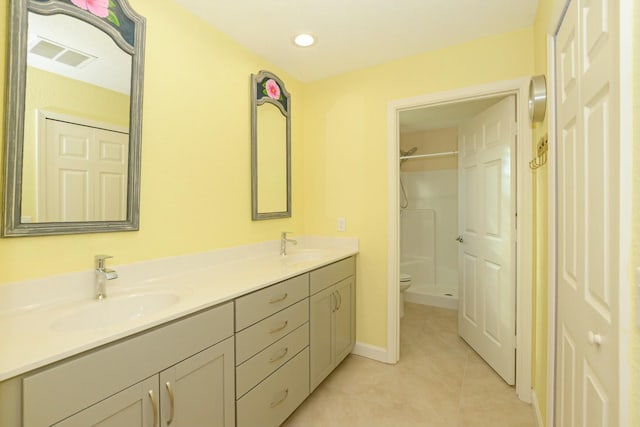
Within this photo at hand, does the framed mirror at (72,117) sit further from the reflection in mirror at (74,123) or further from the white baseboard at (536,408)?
the white baseboard at (536,408)

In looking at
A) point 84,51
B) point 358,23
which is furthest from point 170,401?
point 358,23

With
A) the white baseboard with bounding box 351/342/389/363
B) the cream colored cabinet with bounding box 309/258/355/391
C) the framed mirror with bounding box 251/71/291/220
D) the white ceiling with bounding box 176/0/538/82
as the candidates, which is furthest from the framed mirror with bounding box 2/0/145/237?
the white baseboard with bounding box 351/342/389/363

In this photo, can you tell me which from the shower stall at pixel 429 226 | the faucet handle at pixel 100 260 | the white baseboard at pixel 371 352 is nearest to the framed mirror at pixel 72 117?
the faucet handle at pixel 100 260

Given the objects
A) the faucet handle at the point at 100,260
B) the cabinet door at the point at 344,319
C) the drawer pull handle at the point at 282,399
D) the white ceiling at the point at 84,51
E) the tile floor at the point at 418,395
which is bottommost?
the tile floor at the point at 418,395

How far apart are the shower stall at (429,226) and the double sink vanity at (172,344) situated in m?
2.42

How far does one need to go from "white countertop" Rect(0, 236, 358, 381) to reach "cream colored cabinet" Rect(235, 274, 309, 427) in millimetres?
91

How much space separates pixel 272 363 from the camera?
59.2 inches

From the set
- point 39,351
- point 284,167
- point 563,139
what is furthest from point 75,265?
point 563,139

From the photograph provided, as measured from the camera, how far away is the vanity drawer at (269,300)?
1.33m

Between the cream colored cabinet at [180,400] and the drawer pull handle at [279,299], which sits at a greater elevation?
the drawer pull handle at [279,299]

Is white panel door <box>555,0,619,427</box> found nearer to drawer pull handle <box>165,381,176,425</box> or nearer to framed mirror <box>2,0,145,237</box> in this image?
drawer pull handle <box>165,381,176,425</box>

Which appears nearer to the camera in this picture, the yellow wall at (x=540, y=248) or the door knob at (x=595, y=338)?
the door knob at (x=595, y=338)

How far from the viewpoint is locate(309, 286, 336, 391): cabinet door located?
184cm

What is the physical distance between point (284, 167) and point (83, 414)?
1907 millimetres
